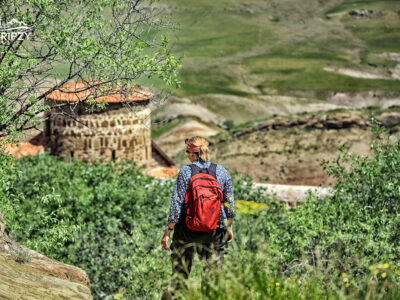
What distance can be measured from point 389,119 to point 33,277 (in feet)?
161

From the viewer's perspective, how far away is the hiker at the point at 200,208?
21.4ft

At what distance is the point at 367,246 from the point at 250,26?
114m

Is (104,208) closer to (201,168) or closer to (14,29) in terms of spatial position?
(14,29)

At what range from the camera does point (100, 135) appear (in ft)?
70.9

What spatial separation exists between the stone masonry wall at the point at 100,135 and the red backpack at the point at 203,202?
15.0 metres

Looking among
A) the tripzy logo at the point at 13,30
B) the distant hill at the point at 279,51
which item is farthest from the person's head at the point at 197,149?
the distant hill at the point at 279,51

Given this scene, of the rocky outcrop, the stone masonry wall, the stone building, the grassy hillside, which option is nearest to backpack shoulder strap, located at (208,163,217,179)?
the rocky outcrop

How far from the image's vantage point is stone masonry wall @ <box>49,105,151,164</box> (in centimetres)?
2144

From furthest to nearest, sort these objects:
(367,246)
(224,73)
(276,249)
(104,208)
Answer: (224,73) < (104,208) < (276,249) < (367,246)

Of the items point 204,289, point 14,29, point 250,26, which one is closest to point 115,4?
point 14,29

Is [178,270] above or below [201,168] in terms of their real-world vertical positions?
below

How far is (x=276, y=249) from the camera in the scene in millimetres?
10148

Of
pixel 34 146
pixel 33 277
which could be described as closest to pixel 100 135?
pixel 34 146

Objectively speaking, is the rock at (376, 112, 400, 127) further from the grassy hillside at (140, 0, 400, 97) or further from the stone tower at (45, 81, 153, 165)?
the stone tower at (45, 81, 153, 165)
